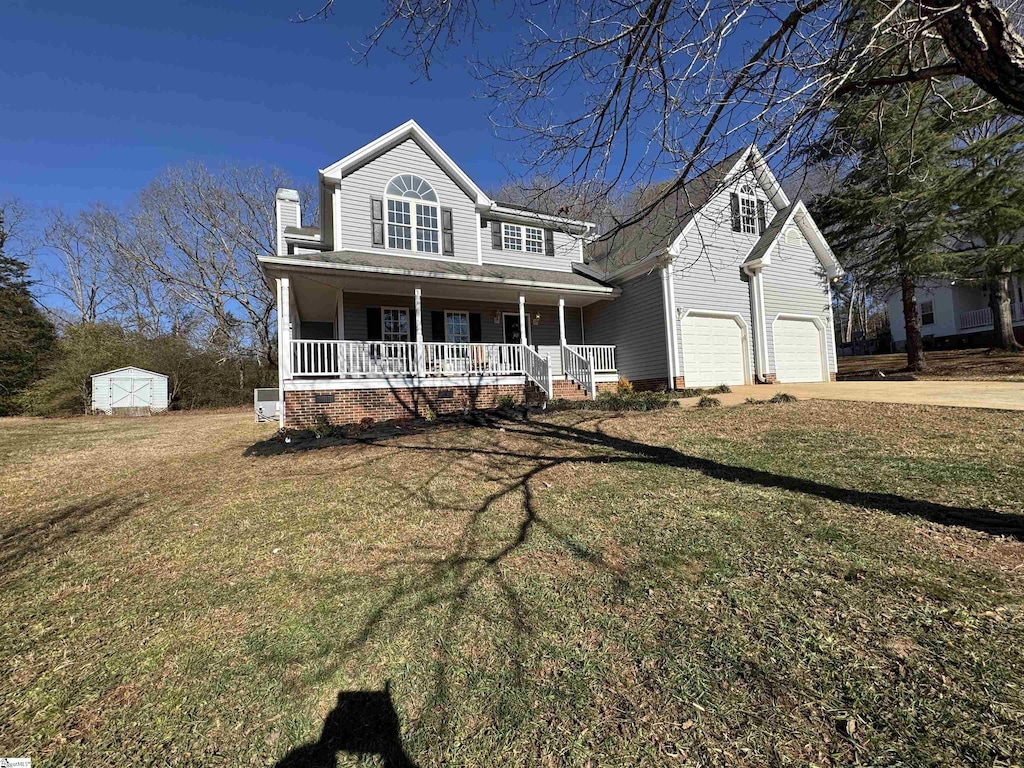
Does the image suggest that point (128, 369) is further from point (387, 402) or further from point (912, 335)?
point (912, 335)

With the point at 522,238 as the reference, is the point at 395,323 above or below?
below

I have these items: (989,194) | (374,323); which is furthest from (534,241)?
(989,194)

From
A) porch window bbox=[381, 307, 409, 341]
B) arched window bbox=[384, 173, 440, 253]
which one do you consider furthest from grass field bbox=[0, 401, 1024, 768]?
arched window bbox=[384, 173, 440, 253]

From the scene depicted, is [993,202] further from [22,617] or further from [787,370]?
[22,617]

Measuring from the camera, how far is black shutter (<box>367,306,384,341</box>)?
13.0 metres

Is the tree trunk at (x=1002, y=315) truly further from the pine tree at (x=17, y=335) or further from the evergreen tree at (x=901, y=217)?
the pine tree at (x=17, y=335)

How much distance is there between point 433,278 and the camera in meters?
11.1

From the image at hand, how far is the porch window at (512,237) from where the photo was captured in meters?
14.8

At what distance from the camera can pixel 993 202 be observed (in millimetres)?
13336

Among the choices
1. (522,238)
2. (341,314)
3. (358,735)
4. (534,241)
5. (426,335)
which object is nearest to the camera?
(358,735)

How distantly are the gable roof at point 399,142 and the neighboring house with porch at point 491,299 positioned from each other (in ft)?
0.13

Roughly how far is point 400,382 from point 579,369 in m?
4.86

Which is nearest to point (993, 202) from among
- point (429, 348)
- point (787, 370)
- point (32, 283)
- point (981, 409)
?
point (787, 370)

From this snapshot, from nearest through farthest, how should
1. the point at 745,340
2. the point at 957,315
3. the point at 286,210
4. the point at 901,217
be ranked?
the point at 745,340 < the point at 286,210 < the point at 901,217 < the point at 957,315
